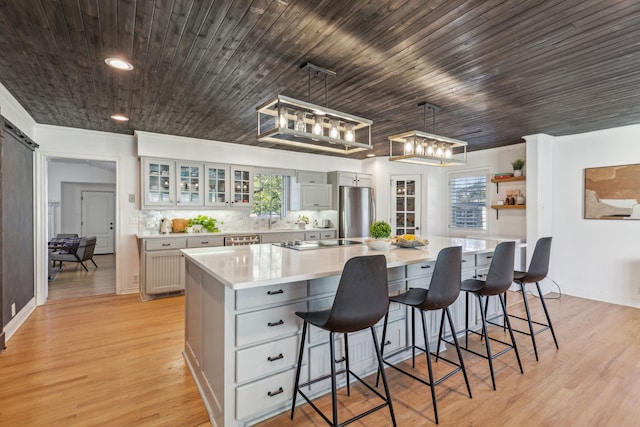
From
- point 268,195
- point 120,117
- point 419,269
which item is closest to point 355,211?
point 268,195

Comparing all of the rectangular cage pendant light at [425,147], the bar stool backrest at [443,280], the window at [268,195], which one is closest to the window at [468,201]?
the rectangular cage pendant light at [425,147]

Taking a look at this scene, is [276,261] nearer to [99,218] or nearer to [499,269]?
[499,269]

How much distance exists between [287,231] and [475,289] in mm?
3563

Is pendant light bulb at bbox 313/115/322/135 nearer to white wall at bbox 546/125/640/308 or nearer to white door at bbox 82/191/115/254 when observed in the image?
white wall at bbox 546/125/640/308

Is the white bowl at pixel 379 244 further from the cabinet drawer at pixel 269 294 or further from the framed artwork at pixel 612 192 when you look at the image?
the framed artwork at pixel 612 192

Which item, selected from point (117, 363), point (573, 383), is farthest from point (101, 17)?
point (573, 383)

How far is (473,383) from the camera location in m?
2.43

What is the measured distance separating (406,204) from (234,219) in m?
3.34

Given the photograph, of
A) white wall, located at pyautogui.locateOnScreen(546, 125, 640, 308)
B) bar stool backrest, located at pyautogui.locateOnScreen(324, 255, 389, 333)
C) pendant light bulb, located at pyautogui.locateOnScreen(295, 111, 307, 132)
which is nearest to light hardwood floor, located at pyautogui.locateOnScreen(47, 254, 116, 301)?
pendant light bulb, located at pyautogui.locateOnScreen(295, 111, 307, 132)

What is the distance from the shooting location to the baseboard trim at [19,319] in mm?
3207

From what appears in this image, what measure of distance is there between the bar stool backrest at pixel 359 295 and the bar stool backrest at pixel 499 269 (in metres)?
1.16

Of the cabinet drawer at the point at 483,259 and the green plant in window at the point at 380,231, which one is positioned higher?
the green plant in window at the point at 380,231

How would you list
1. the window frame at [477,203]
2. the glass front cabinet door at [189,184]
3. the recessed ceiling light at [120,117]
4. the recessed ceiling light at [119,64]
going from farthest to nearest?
the window frame at [477,203] < the glass front cabinet door at [189,184] < the recessed ceiling light at [120,117] < the recessed ceiling light at [119,64]

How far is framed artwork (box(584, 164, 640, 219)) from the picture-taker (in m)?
4.21
